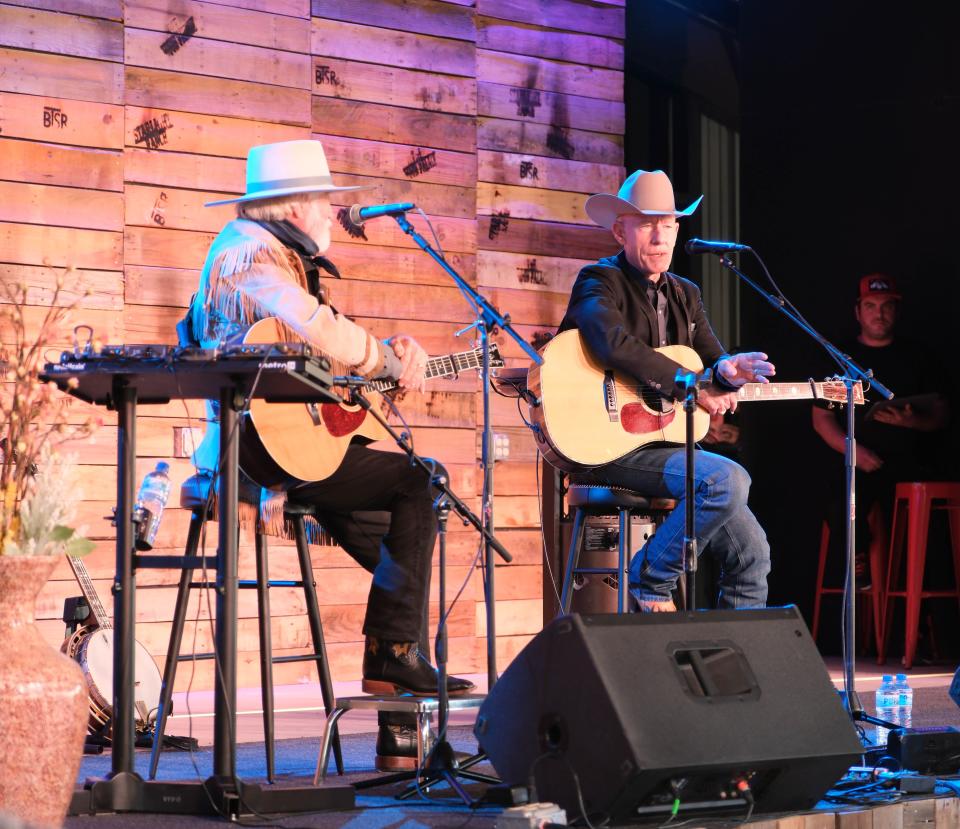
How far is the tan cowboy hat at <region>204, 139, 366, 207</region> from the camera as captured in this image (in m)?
3.82

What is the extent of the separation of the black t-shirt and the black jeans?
3692 mm

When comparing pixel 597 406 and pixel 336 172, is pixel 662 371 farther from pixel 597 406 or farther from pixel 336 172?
pixel 336 172

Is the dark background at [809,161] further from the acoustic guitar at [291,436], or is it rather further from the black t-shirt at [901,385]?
the acoustic guitar at [291,436]

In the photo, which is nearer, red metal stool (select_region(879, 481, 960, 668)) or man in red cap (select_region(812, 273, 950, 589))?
red metal stool (select_region(879, 481, 960, 668))

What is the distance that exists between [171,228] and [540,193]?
1823 mm

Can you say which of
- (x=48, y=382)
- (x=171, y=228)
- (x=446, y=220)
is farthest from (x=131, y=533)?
(x=446, y=220)

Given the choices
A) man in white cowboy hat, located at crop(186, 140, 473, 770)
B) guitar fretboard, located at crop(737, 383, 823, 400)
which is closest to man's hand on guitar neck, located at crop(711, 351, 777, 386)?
guitar fretboard, located at crop(737, 383, 823, 400)

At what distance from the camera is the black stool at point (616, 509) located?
174 inches

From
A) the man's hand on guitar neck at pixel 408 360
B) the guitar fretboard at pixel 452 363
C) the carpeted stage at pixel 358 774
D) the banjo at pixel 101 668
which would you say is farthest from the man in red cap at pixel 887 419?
the banjo at pixel 101 668

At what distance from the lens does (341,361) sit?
3637mm

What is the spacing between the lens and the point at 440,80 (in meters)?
6.38

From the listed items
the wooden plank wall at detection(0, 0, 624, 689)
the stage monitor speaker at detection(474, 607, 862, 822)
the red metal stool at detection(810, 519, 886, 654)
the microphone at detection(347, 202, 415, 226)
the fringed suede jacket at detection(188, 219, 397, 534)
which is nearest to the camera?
the stage monitor speaker at detection(474, 607, 862, 822)

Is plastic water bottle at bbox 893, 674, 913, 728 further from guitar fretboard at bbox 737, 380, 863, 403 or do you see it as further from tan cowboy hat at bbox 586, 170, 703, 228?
tan cowboy hat at bbox 586, 170, 703, 228

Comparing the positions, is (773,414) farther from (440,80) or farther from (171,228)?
(171,228)
